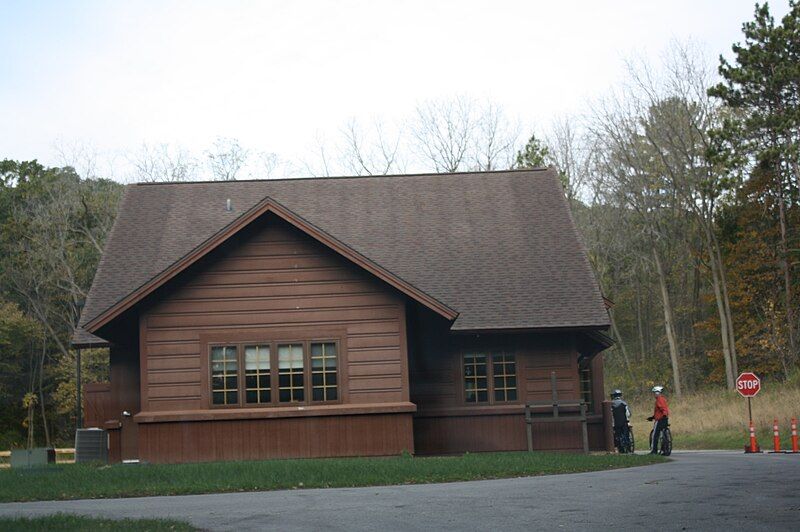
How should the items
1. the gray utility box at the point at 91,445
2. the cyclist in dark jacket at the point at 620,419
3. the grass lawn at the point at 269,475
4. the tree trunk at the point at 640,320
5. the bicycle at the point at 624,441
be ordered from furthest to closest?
1. the tree trunk at the point at 640,320
2. the gray utility box at the point at 91,445
3. the bicycle at the point at 624,441
4. the cyclist in dark jacket at the point at 620,419
5. the grass lawn at the point at 269,475

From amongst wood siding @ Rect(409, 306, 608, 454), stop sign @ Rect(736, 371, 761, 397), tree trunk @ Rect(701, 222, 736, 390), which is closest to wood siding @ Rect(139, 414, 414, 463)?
wood siding @ Rect(409, 306, 608, 454)

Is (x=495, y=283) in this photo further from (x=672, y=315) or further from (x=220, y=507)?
(x=672, y=315)

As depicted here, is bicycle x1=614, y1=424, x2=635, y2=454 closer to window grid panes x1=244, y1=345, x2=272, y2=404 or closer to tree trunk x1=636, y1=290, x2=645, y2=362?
window grid panes x1=244, y1=345, x2=272, y2=404

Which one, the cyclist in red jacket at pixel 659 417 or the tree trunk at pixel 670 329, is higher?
the tree trunk at pixel 670 329

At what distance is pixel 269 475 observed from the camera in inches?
721

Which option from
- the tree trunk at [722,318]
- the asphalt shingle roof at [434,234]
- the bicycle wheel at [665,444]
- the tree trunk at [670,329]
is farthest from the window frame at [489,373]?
the tree trunk at [670,329]

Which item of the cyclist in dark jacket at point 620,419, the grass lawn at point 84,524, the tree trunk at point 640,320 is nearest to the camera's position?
the grass lawn at point 84,524

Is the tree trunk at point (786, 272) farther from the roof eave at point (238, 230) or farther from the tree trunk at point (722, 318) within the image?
the roof eave at point (238, 230)

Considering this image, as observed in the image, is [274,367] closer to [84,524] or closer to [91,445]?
[91,445]

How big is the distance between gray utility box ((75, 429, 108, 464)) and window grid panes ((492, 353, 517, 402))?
9.62 metres

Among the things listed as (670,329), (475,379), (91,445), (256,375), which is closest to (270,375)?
(256,375)

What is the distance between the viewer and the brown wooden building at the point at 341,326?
23.6 meters

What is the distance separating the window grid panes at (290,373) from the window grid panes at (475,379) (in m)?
4.38

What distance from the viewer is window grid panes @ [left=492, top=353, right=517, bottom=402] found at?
26.2 metres
